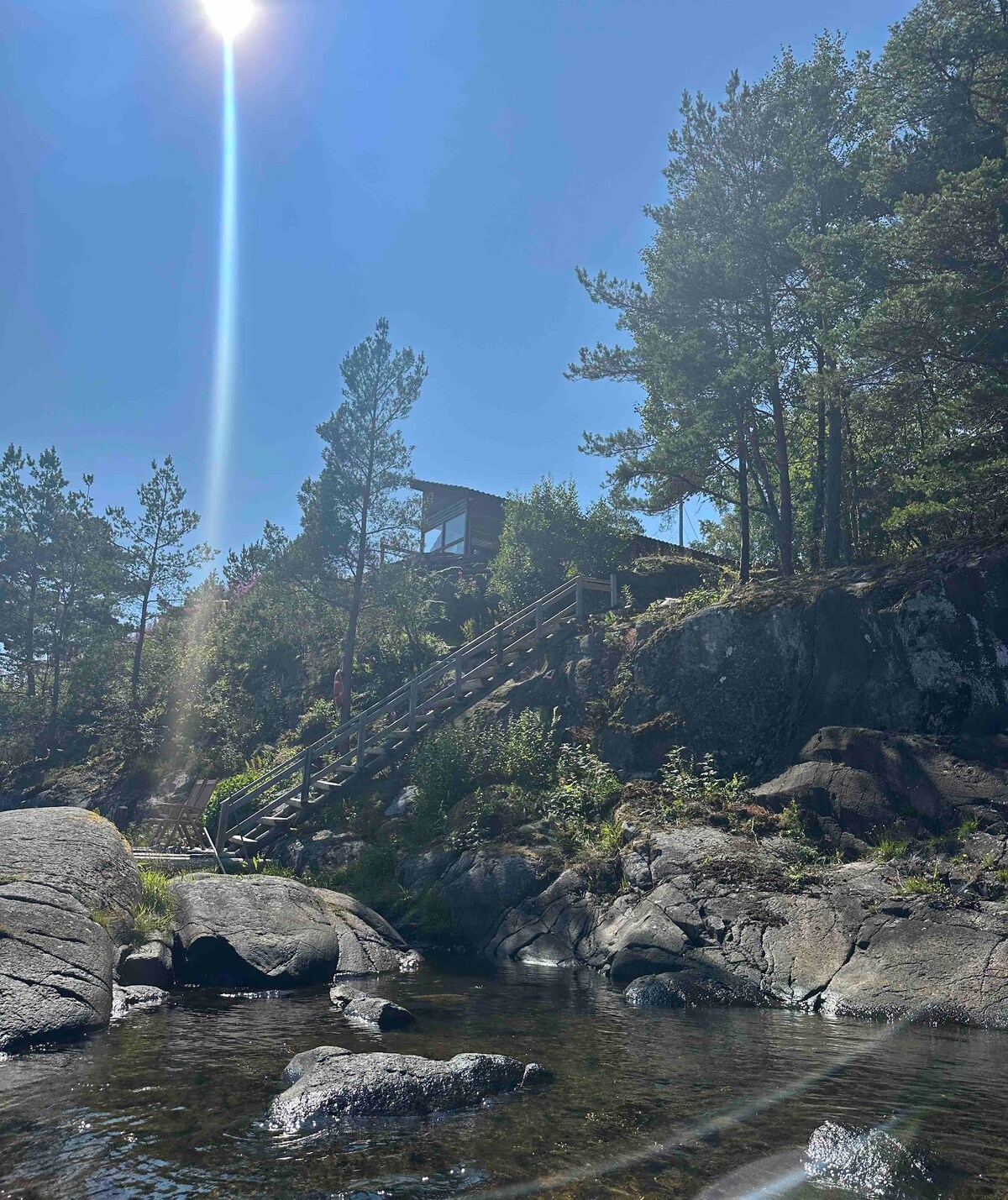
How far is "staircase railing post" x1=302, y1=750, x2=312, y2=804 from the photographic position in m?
21.4

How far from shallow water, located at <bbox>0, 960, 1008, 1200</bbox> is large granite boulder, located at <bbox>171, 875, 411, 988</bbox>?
1451 millimetres

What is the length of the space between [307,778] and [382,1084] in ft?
51.6

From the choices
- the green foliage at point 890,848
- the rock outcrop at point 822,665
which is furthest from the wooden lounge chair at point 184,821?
the green foliage at point 890,848

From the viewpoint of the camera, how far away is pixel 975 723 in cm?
1437

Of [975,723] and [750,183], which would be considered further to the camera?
[750,183]

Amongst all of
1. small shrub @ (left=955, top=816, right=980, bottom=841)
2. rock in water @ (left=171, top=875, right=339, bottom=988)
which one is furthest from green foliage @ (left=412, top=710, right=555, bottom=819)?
small shrub @ (left=955, top=816, right=980, bottom=841)

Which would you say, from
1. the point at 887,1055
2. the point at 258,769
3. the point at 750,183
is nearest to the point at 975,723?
the point at 887,1055

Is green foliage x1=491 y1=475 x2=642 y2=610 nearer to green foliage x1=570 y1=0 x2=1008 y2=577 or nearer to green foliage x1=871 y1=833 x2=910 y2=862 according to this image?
green foliage x1=570 y1=0 x2=1008 y2=577

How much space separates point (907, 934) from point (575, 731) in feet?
34.3

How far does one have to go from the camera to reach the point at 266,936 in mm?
11508

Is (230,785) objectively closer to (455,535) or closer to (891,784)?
(891,784)

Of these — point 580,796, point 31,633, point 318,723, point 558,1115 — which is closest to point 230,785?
point 318,723

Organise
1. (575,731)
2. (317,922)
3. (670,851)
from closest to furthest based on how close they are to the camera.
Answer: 1. (317,922)
2. (670,851)
3. (575,731)

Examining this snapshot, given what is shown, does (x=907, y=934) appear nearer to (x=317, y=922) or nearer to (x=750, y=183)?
(x=317, y=922)
